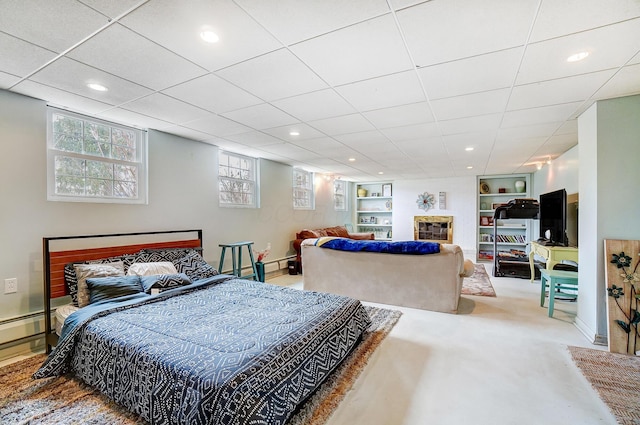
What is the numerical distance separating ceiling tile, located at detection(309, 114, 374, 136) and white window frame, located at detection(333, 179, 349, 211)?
4675mm

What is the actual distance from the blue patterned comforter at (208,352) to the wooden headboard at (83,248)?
0.67 metres

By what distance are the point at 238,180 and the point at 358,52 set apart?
12.0 feet

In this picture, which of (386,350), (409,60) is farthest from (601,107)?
(386,350)

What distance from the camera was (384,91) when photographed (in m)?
2.55

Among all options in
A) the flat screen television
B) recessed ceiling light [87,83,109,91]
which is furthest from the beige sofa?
recessed ceiling light [87,83,109,91]

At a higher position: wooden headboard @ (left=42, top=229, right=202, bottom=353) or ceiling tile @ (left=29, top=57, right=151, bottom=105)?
ceiling tile @ (left=29, top=57, right=151, bottom=105)

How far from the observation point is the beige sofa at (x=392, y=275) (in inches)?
139

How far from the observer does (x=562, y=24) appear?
161 centimetres

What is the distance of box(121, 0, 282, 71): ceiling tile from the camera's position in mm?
1500

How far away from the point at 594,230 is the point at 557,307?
5.03ft

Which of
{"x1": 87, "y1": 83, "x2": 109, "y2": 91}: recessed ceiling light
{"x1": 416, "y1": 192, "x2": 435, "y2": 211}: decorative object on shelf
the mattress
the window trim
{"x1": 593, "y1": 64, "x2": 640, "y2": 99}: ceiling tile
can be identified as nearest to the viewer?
{"x1": 593, "y1": 64, "x2": 640, "y2": 99}: ceiling tile

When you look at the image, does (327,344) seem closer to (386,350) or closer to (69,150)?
(386,350)

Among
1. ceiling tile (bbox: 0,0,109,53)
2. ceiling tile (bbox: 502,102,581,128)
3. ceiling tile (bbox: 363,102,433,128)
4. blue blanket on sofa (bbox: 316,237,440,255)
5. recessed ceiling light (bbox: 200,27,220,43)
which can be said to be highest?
ceiling tile (bbox: 0,0,109,53)

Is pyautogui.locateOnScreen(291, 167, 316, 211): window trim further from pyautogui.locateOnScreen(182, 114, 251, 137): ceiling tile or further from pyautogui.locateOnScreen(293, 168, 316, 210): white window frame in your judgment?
pyautogui.locateOnScreen(182, 114, 251, 137): ceiling tile
